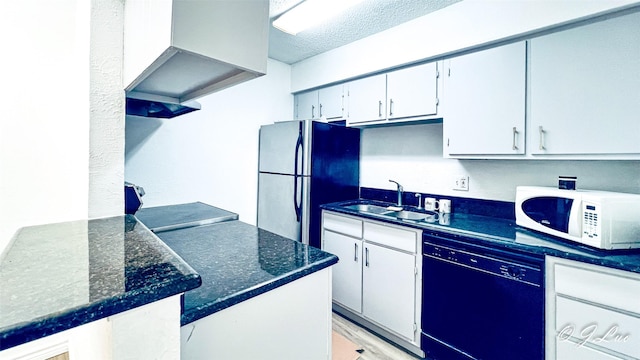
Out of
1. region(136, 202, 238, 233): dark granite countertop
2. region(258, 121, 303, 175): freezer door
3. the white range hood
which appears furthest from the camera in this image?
region(258, 121, 303, 175): freezer door

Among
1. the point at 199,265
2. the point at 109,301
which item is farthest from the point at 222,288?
→ the point at 109,301

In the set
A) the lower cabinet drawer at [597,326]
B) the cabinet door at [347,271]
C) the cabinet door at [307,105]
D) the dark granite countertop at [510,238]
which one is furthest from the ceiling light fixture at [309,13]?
the lower cabinet drawer at [597,326]

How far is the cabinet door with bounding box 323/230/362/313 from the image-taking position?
2.38 metres

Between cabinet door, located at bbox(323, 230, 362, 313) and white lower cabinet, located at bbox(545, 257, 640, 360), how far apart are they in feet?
4.13

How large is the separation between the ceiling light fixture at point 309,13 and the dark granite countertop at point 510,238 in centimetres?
160

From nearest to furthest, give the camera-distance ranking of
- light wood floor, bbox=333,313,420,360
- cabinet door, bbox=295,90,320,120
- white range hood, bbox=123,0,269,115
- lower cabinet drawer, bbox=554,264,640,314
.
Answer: white range hood, bbox=123,0,269,115 → lower cabinet drawer, bbox=554,264,640,314 → light wood floor, bbox=333,313,420,360 → cabinet door, bbox=295,90,320,120

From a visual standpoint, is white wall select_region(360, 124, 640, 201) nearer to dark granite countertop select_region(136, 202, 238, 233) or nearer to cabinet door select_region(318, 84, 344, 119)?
cabinet door select_region(318, 84, 344, 119)

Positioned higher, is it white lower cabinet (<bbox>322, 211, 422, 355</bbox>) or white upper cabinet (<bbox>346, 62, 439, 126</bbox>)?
white upper cabinet (<bbox>346, 62, 439, 126</bbox>)

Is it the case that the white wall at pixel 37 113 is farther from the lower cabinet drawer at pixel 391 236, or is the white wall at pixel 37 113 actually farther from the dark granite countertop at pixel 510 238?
the dark granite countertop at pixel 510 238

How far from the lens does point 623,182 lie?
66.1 inches

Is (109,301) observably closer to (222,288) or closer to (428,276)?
(222,288)

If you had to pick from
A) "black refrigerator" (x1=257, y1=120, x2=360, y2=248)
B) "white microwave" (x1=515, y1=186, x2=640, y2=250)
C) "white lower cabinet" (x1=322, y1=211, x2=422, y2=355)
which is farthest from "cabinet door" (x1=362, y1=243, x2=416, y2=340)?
"white microwave" (x1=515, y1=186, x2=640, y2=250)

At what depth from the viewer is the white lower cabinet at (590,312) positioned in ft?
4.05

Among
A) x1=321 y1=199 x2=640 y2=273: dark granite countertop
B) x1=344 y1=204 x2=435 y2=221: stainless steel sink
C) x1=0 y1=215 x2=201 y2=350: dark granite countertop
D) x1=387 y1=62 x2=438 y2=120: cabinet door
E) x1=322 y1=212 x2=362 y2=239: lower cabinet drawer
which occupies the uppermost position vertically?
x1=387 y1=62 x2=438 y2=120: cabinet door
